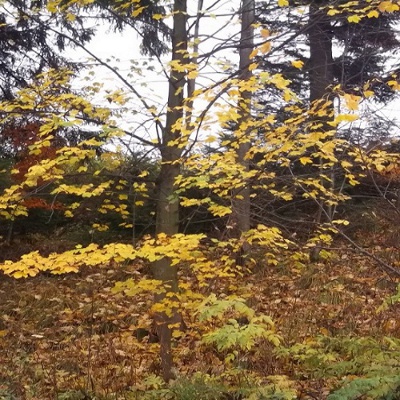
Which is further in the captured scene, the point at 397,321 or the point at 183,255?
the point at 397,321

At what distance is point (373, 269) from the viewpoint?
388 inches

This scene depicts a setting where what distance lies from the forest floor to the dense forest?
0.12 feet

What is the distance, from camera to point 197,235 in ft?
15.7

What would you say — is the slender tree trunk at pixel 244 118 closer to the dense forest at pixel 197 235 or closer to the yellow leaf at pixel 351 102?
the dense forest at pixel 197 235

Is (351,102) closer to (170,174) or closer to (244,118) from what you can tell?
(170,174)

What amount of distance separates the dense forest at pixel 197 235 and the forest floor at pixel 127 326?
0.04 metres

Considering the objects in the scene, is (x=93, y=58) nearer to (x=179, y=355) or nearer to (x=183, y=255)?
(x=183, y=255)

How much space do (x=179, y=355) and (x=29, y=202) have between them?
16.3ft

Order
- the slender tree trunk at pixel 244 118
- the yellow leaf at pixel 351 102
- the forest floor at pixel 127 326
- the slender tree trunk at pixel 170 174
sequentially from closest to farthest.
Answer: the yellow leaf at pixel 351 102 < the slender tree trunk at pixel 244 118 < the forest floor at pixel 127 326 < the slender tree trunk at pixel 170 174

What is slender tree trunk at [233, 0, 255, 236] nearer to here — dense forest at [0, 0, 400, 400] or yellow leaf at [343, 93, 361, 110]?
dense forest at [0, 0, 400, 400]

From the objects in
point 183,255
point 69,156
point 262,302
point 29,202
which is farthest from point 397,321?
point 29,202

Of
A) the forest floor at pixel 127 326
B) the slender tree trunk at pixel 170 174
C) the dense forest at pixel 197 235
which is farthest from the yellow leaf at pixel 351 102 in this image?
the slender tree trunk at pixel 170 174

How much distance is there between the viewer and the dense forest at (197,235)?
15.2 ft

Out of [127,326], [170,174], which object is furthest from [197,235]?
[127,326]
